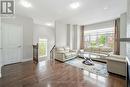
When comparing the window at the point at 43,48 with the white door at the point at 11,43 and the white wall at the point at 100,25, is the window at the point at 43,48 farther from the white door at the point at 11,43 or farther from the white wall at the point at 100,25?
the white wall at the point at 100,25

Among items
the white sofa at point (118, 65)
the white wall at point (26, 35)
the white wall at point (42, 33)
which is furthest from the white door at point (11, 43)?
the white sofa at point (118, 65)

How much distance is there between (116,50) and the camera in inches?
215

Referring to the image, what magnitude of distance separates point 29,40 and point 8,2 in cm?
241

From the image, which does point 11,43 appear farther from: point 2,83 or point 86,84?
point 86,84

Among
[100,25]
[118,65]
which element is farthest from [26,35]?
[100,25]

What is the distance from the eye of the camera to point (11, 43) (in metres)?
4.41

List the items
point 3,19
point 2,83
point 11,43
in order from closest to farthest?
point 2,83
point 3,19
point 11,43

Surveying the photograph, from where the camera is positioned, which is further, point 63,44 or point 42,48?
point 42,48

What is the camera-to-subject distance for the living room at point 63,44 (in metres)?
2.91

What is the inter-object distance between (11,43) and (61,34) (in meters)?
3.35

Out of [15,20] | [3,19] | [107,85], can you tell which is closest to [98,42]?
[107,85]

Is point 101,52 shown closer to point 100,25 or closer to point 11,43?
point 100,25

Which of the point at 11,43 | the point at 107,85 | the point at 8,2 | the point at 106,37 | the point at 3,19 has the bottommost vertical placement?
the point at 107,85

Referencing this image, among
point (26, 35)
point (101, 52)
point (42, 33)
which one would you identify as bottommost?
point (101, 52)
